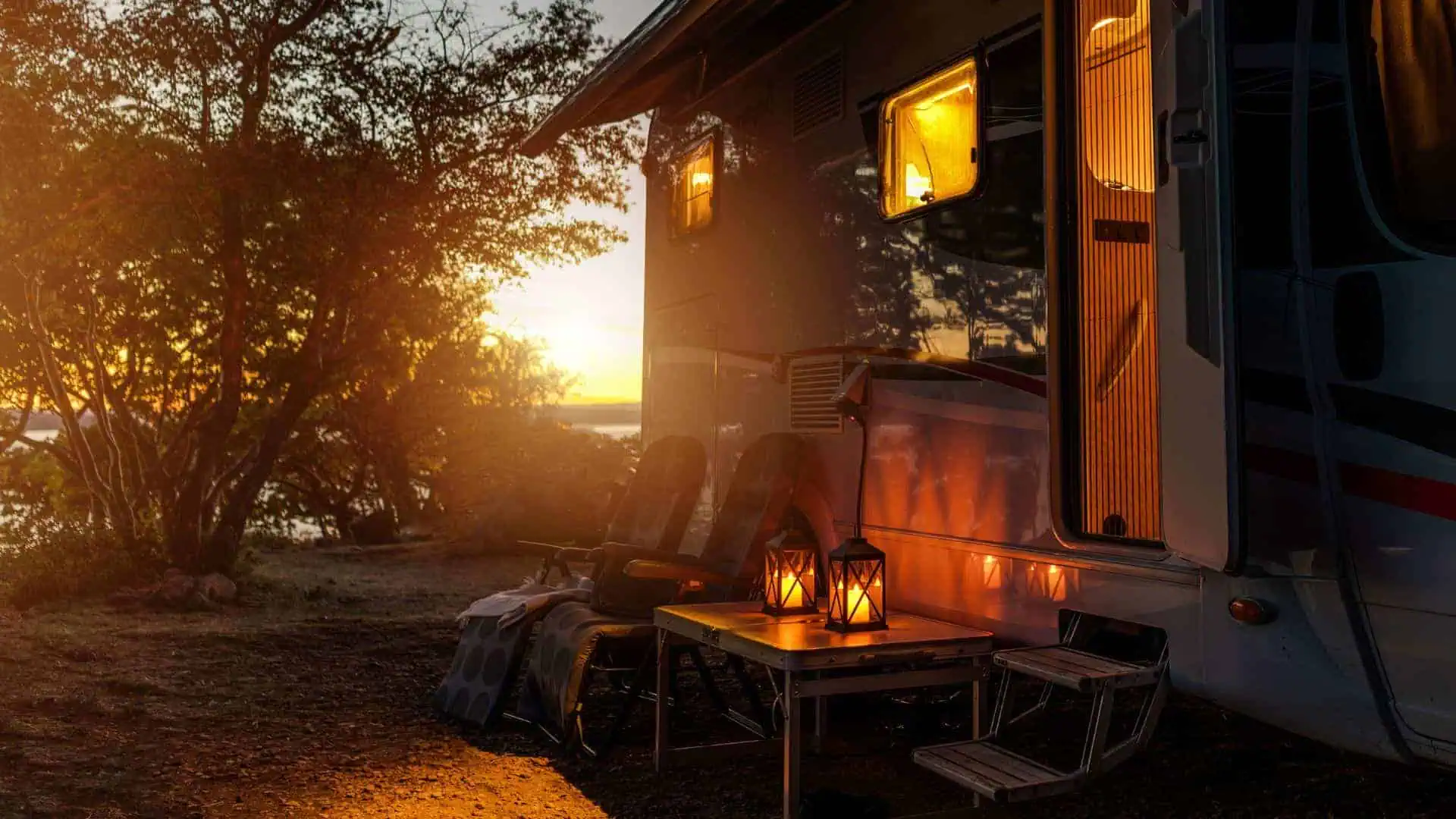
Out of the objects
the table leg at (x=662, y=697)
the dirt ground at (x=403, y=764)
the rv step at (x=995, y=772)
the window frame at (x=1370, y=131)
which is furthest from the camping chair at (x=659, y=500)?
the window frame at (x=1370, y=131)

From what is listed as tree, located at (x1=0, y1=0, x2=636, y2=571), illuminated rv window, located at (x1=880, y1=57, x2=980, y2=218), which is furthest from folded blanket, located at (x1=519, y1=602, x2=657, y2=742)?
tree, located at (x1=0, y1=0, x2=636, y2=571)

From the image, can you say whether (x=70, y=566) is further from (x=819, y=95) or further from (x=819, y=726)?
(x=819, y=95)

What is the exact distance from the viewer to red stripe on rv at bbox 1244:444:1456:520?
8.38 feet

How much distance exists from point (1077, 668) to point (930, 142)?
1.95 metres

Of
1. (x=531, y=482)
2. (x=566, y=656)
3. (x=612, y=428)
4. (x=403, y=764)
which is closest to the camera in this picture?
(x=403, y=764)

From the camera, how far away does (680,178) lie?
6.32 meters

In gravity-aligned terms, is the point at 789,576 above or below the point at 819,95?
below

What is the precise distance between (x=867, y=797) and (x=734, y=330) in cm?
234

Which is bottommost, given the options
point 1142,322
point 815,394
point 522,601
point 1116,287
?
point 522,601

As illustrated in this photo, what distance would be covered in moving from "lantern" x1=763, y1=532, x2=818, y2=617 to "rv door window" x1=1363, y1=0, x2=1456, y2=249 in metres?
2.22

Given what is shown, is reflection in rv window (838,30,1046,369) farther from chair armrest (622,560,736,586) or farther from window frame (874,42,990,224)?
chair armrest (622,560,736,586)

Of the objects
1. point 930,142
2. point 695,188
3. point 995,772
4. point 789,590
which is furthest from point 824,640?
point 695,188

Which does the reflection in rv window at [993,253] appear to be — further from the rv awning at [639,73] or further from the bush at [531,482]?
the bush at [531,482]

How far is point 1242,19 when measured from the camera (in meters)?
2.96
